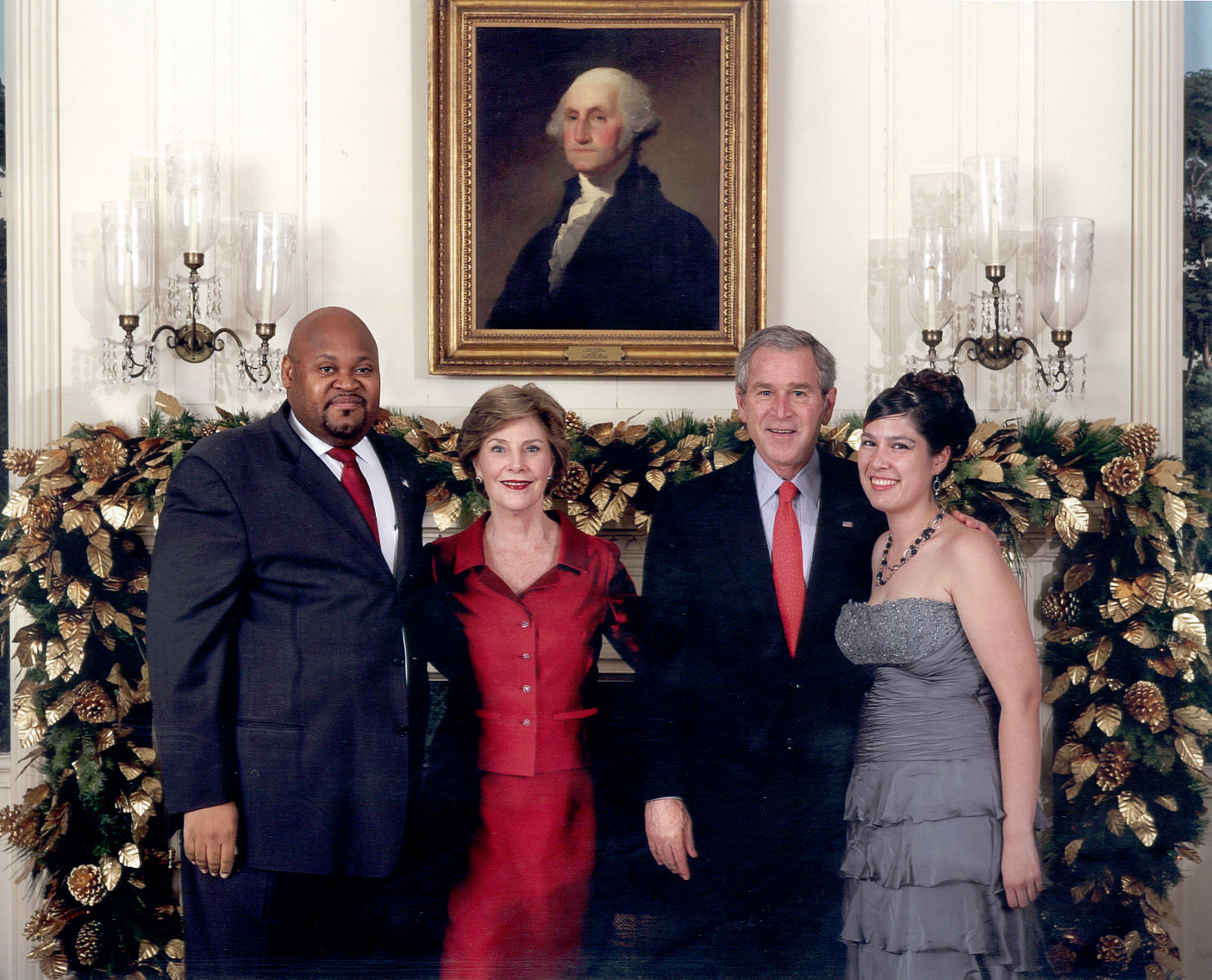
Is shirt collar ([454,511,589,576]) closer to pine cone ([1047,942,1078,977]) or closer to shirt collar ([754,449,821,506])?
shirt collar ([754,449,821,506])

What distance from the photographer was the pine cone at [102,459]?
1.86m

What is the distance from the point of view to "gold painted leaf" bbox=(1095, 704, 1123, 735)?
1828mm

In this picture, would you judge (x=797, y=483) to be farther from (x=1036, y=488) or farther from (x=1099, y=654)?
(x=1099, y=654)

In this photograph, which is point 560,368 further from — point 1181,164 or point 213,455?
point 1181,164

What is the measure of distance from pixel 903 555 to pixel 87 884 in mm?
1609

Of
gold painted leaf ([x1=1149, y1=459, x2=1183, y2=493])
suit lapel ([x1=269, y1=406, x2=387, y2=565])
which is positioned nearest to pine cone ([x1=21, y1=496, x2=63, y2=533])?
suit lapel ([x1=269, y1=406, x2=387, y2=565])

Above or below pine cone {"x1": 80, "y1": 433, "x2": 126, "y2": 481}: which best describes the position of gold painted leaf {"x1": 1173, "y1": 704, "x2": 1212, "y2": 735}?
below

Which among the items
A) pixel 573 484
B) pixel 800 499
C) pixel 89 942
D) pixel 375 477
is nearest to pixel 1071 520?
pixel 800 499

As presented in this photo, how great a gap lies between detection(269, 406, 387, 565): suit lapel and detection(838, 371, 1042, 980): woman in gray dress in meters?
0.85

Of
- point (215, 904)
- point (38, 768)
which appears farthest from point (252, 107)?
point (215, 904)

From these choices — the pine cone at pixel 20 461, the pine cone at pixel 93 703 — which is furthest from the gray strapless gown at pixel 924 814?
the pine cone at pixel 20 461

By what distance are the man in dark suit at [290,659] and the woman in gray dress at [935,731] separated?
31.8 inches

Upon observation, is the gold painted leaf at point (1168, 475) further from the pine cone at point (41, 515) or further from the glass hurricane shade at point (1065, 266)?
the pine cone at point (41, 515)

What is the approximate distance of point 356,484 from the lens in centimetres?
169
